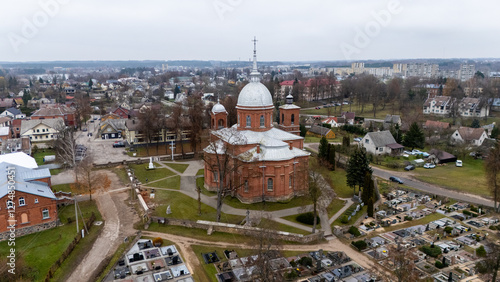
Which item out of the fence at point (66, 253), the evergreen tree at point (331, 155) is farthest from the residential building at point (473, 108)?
the fence at point (66, 253)

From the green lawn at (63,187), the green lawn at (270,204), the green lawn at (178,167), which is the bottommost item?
the green lawn at (270,204)

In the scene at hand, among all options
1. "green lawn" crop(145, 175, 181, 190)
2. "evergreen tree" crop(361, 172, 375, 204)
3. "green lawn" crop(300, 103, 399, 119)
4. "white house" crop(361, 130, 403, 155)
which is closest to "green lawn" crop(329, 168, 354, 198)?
"evergreen tree" crop(361, 172, 375, 204)

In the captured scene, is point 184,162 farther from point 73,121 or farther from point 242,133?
point 73,121

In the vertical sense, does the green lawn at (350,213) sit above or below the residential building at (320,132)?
below

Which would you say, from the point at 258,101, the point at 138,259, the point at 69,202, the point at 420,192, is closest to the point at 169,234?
the point at 138,259

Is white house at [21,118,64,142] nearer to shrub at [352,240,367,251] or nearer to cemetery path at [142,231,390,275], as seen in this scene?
cemetery path at [142,231,390,275]

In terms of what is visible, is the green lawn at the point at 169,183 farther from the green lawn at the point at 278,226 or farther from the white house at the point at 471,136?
the white house at the point at 471,136
